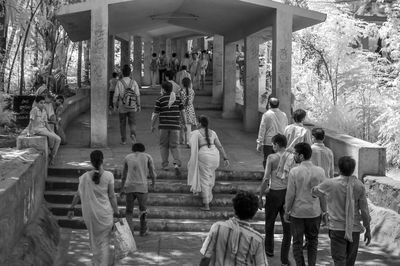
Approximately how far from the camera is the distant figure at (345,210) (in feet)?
22.7

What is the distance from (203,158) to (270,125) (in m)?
1.36

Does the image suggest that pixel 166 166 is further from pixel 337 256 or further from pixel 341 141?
pixel 337 256

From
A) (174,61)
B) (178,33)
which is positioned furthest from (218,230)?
(178,33)

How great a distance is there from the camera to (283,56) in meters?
14.0

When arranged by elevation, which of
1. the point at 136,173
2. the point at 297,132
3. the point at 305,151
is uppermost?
the point at 297,132

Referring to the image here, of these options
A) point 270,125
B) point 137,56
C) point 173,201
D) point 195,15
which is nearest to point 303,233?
point 270,125

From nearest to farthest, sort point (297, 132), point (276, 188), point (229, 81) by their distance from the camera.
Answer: point (276, 188), point (297, 132), point (229, 81)

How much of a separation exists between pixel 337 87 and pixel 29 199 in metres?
14.8

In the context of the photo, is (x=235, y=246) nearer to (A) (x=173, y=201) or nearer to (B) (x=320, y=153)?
(B) (x=320, y=153)

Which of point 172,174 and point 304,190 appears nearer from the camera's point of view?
point 304,190

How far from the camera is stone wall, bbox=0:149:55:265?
7.12m

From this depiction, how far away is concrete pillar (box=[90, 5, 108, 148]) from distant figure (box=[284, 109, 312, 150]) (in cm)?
527

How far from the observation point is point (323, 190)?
7.09 m

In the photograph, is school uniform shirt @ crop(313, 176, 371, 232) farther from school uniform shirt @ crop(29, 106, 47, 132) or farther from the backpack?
the backpack
